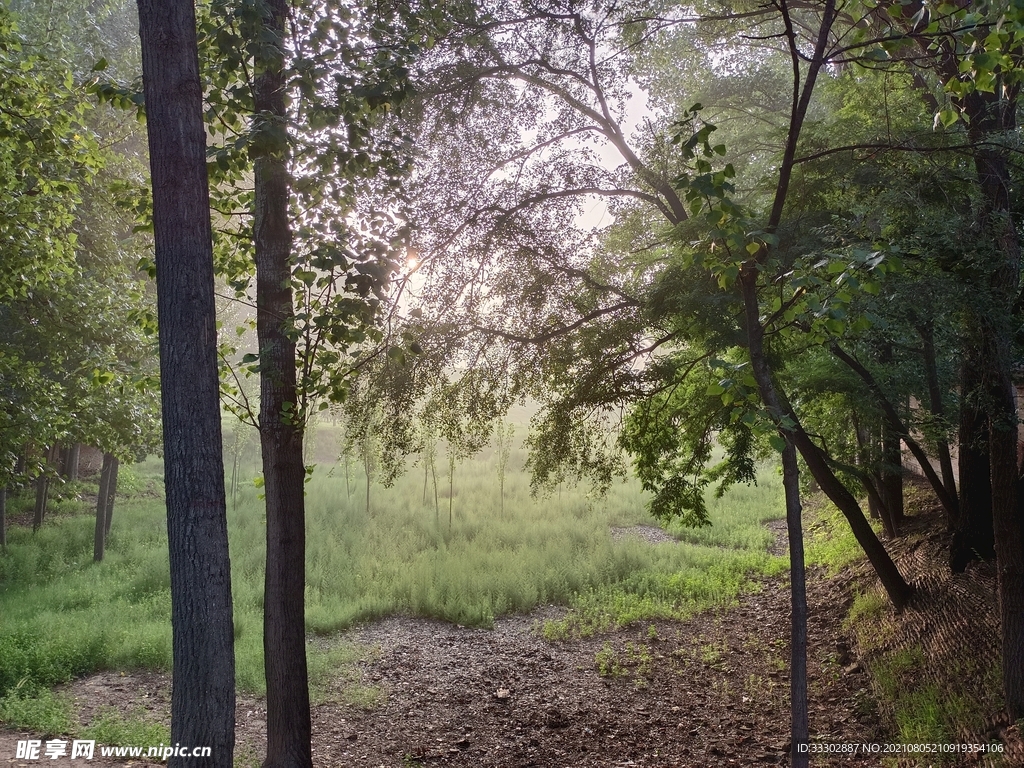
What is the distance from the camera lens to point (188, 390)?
3.49 metres

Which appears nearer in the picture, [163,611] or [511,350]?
[511,350]

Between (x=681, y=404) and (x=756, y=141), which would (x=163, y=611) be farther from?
(x=756, y=141)

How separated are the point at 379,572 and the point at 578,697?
6.26 m

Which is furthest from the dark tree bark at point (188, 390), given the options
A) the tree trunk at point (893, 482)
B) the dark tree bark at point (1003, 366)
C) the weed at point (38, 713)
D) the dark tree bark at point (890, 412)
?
the tree trunk at point (893, 482)

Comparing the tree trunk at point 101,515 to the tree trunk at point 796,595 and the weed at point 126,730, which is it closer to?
the weed at point 126,730

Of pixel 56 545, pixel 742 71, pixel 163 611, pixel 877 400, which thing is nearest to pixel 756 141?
pixel 742 71

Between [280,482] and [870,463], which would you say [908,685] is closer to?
[870,463]

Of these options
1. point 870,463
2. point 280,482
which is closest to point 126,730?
point 280,482

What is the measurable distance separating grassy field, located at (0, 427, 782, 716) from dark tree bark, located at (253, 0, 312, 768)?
364 cm

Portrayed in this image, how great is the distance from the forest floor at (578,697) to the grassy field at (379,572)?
622 mm

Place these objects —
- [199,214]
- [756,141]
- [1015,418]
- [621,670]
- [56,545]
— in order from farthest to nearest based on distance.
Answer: [56,545] → [756,141] → [621,670] → [1015,418] → [199,214]

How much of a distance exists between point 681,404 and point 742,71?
279 inches

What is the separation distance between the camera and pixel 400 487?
72.3 ft

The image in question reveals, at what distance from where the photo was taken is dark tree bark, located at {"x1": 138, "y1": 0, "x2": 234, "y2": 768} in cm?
343
